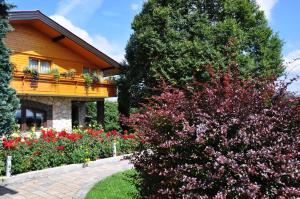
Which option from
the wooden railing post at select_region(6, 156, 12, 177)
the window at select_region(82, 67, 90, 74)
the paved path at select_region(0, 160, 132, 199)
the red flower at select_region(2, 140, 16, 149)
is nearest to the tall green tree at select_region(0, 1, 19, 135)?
the paved path at select_region(0, 160, 132, 199)

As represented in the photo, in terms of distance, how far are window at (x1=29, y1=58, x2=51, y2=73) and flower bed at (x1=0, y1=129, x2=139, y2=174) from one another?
7.65 meters

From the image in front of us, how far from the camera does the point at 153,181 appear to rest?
5484 mm

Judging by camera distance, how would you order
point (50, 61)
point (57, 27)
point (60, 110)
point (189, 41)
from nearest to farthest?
point (57, 27), point (50, 61), point (60, 110), point (189, 41)

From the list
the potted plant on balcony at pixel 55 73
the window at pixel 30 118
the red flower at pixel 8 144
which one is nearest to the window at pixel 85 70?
the potted plant on balcony at pixel 55 73

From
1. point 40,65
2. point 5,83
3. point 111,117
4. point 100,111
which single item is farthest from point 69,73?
point 5,83

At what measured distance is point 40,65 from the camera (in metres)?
21.4

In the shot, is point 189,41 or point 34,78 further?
point 189,41

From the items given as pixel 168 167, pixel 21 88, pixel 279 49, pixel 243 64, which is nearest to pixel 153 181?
pixel 168 167

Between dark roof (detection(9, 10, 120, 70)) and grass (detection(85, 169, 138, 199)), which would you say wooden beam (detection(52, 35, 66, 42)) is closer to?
dark roof (detection(9, 10, 120, 70))

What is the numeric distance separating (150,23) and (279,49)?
31.7 feet

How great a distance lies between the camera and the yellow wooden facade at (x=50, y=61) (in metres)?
19.3

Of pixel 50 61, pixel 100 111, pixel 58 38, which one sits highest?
pixel 58 38

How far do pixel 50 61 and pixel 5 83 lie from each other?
13.6m

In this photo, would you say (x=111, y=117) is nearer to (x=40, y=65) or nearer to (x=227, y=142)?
(x=40, y=65)
